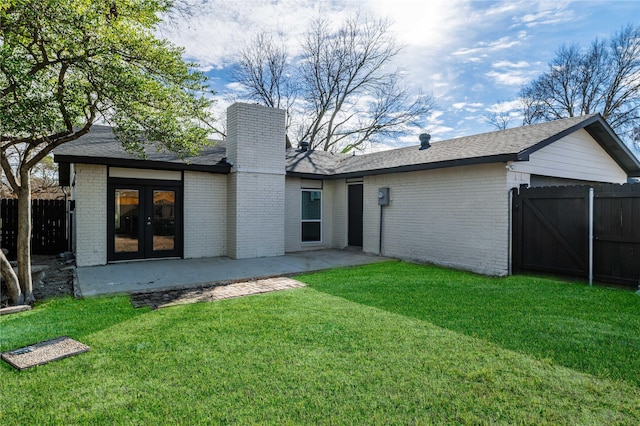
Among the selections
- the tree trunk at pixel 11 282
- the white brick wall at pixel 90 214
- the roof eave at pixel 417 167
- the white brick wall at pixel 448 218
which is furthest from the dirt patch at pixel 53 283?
the white brick wall at pixel 448 218

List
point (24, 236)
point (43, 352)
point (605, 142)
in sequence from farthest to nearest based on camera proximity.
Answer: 1. point (605, 142)
2. point (24, 236)
3. point (43, 352)

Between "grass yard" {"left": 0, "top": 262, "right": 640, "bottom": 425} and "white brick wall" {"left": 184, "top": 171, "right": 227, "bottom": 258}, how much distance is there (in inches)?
166

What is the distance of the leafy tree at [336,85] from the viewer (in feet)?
72.8

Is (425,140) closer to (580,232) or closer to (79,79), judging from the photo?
(580,232)

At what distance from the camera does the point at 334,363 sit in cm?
317

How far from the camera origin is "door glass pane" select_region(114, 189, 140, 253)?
852 cm

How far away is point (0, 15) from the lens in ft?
13.5

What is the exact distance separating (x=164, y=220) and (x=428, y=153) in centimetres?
716

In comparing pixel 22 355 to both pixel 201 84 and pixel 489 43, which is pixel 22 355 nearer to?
pixel 201 84

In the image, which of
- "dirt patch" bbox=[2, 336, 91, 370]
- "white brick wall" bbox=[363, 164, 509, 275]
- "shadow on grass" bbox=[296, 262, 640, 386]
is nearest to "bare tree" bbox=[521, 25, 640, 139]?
"white brick wall" bbox=[363, 164, 509, 275]

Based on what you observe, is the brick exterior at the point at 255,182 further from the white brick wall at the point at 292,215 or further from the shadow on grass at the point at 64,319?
the shadow on grass at the point at 64,319

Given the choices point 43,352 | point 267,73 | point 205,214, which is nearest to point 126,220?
point 205,214

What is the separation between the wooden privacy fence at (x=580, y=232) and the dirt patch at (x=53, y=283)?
8429 millimetres

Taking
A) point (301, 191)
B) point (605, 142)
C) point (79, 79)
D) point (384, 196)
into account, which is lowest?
point (384, 196)
